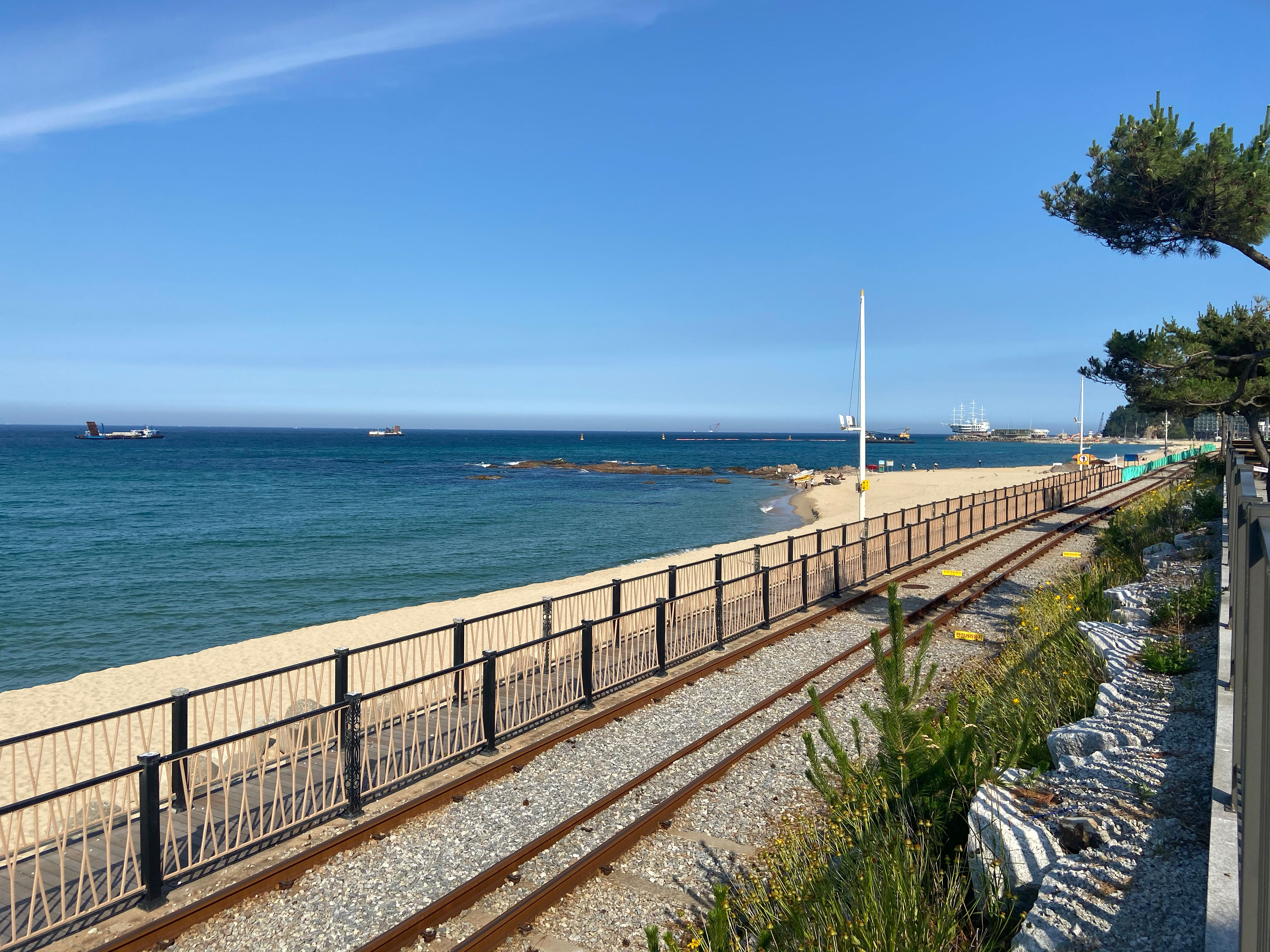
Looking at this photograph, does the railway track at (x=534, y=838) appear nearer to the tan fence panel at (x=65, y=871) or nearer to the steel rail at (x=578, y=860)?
the steel rail at (x=578, y=860)

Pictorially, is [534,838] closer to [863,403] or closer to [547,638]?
[547,638]

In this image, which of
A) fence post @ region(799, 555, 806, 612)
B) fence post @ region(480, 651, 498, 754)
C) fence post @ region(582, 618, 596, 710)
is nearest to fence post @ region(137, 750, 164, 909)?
fence post @ region(480, 651, 498, 754)

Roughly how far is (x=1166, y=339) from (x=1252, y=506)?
71.3 feet

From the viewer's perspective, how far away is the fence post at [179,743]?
711 centimetres

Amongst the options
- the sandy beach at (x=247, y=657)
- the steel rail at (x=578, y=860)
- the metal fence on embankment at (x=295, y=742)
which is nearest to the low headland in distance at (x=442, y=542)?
the sandy beach at (x=247, y=657)

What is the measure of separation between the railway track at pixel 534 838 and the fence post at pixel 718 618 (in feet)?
1.04

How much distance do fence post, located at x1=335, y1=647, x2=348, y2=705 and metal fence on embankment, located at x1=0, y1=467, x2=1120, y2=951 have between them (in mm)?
26

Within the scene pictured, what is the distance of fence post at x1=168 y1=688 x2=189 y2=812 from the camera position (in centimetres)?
711

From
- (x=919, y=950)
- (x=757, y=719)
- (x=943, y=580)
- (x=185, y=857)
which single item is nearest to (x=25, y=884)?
(x=185, y=857)

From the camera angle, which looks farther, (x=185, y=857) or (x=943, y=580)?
(x=943, y=580)

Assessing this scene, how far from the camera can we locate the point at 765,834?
6984mm

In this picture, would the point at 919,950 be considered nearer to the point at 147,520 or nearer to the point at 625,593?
the point at 625,593

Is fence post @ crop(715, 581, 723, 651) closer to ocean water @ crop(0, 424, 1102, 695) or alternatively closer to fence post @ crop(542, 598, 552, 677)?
fence post @ crop(542, 598, 552, 677)

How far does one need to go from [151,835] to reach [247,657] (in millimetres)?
14505
